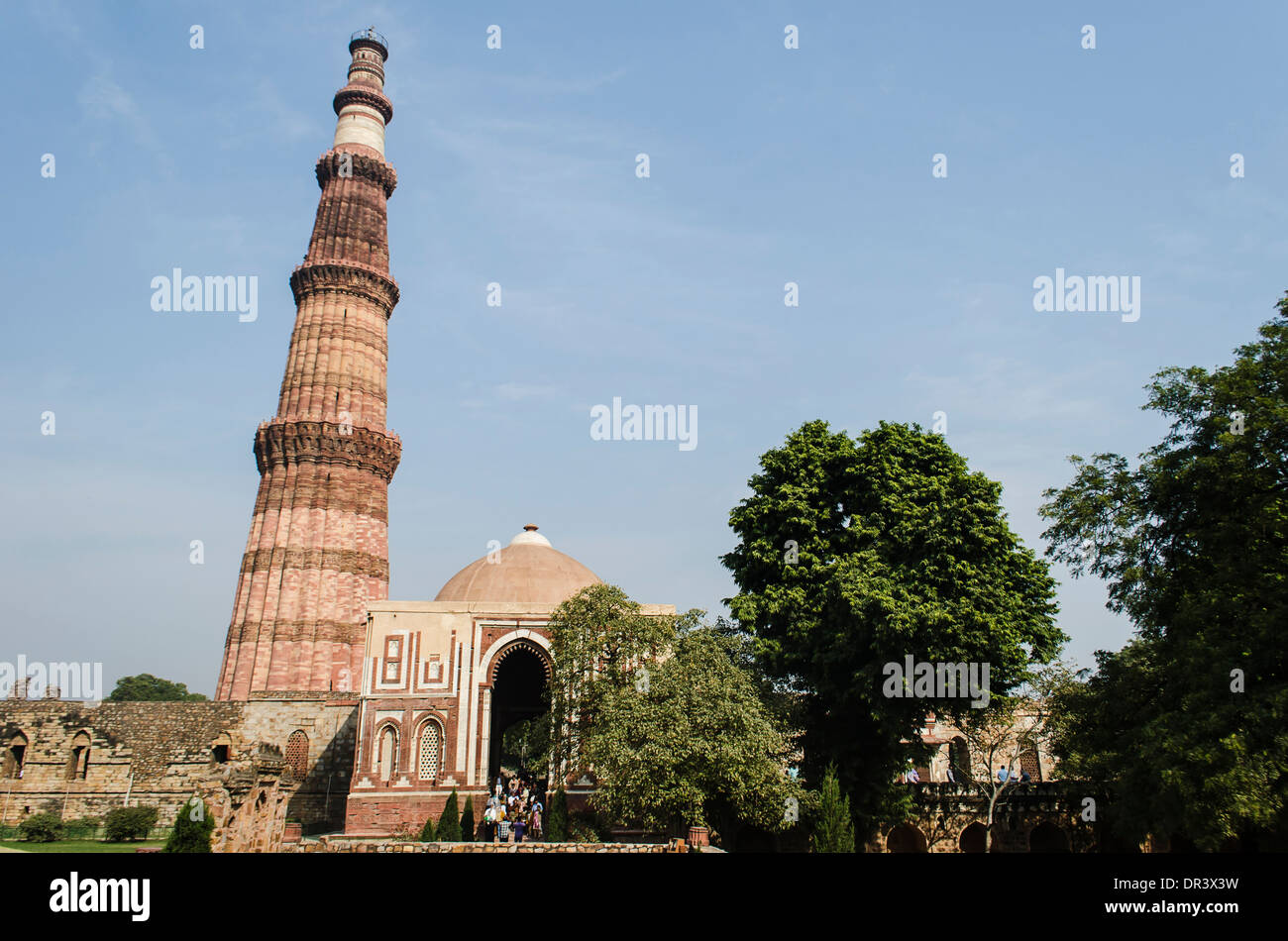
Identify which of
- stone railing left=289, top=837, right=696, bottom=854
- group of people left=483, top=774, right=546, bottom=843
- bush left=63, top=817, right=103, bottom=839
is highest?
stone railing left=289, top=837, right=696, bottom=854

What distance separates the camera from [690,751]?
22.0m

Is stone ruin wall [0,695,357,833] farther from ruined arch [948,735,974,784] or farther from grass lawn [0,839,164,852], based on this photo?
ruined arch [948,735,974,784]

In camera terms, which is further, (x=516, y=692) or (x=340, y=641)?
(x=516, y=692)

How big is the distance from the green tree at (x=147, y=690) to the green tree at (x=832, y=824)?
88093mm

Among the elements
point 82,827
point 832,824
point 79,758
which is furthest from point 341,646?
point 832,824

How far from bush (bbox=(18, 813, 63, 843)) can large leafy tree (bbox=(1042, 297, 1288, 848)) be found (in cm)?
3119

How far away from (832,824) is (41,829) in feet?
82.4

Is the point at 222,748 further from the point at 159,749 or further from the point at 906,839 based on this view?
the point at 906,839

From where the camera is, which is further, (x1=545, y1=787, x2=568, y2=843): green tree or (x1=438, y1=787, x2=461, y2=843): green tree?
(x1=438, y1=787, x2=461, y2=843): green tree

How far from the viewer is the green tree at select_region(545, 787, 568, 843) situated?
25.0m

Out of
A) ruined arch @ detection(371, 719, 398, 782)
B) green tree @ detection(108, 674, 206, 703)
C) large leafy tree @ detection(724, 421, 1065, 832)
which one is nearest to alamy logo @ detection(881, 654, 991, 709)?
large leafy tree @ detection(724, 421, 1065, 832)
